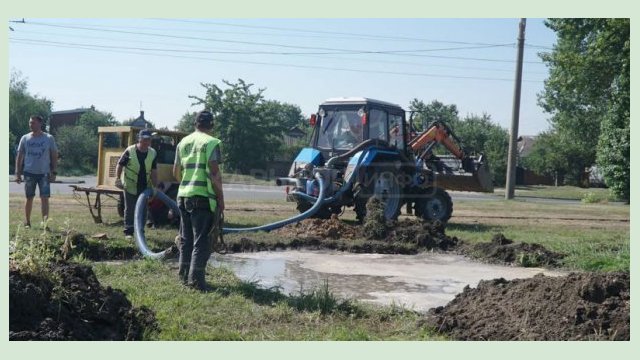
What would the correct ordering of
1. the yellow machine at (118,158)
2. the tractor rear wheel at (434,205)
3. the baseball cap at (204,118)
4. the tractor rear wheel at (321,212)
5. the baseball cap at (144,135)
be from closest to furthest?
the baseball cap at (204,118)
the baseball cap at (144,135)
the yellow machine at (118,158)
the tractor rear wheel at (321,212)
the tractor rear wheel at (434,205)

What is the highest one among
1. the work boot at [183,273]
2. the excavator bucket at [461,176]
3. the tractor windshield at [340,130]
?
the tractor windshield at [340,130]

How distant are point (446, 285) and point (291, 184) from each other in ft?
21.6

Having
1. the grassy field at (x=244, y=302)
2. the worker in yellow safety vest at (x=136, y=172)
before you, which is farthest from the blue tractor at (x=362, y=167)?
the worker in yellow safety vest at (x=136, y=172)

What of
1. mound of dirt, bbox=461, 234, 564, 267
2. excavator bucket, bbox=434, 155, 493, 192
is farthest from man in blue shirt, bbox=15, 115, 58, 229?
excavator bucket, bbox=434, 155, 493, 192

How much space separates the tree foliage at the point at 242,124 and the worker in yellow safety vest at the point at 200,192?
38.5 metres

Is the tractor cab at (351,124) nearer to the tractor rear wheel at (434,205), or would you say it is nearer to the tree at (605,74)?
the tractor rear wheel at (434,205)

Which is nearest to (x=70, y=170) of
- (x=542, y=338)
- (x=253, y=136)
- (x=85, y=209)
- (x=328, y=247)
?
(x=253, y=136)

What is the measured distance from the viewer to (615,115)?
30.5 m

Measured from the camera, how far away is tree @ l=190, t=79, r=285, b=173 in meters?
45.7

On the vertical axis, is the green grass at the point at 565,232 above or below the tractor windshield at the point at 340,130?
below

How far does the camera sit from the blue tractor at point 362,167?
13.6 meters

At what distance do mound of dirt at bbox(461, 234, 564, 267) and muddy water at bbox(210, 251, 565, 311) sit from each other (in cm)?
27

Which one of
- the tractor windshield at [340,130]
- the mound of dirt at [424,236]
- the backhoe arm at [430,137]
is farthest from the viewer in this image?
the backhoe arm at [430,137]

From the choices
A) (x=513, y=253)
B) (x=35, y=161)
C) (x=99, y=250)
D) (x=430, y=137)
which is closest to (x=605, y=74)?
(x=430, y=137)
